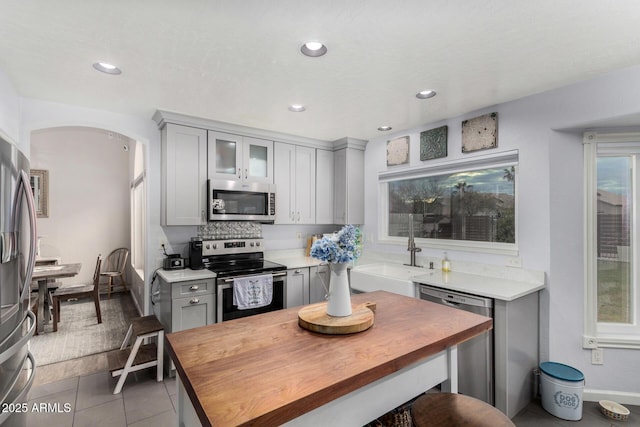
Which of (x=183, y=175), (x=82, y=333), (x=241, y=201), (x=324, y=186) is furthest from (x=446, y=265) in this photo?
(x=82, y=333)

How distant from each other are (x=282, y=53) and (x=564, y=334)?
302cm

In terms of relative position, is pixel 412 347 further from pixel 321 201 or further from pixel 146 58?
pixel 321 201

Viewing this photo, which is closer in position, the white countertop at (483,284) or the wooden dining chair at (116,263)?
the white countertop at (483,284)

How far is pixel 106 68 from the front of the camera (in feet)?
7.13

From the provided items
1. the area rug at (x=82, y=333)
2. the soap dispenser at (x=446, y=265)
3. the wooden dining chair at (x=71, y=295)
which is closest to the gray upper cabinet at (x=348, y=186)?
the soap dispenser at (x=446, y=265)

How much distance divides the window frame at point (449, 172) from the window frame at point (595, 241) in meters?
0.49

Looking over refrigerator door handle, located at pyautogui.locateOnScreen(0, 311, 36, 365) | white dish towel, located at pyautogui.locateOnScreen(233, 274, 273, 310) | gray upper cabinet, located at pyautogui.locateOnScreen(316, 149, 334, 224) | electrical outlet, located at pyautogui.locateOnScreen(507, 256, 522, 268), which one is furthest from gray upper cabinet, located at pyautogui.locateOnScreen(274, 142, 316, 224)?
refrigerator door handle, located at pyautogui.locateOnScreen(0, 311, 36, 365)

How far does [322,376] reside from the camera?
3.56 ft

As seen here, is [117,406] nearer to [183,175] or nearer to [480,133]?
[183,175]

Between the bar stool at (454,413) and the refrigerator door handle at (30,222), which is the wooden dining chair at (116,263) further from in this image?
the bar stool at (454,413)

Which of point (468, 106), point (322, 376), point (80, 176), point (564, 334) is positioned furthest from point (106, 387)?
point (80, 176)

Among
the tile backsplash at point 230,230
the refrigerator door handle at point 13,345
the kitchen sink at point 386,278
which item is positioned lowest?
the kitchen sink at point 386,278

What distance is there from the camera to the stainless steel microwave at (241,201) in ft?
10.8

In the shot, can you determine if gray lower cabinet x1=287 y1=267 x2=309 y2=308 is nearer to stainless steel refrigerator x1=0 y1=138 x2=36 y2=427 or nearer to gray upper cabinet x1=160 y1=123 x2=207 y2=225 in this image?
gray upper cabinet x1=160 y1=123 x2=207 y2=225
